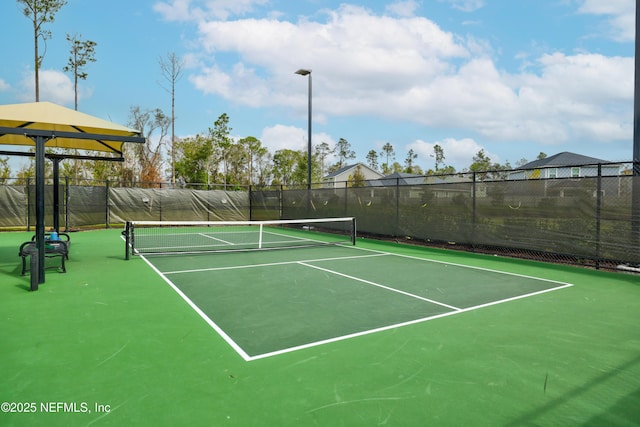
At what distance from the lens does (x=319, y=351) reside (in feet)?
12.4

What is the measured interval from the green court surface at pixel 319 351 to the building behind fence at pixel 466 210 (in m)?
1.71

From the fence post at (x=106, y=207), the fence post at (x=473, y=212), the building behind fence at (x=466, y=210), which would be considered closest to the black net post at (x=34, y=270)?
the building behind fence at (x=466, y=210)

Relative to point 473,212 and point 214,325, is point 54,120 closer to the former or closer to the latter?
point 214,325

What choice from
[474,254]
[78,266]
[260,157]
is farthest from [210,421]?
[260,157]

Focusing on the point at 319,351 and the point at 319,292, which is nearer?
the point at 319,351

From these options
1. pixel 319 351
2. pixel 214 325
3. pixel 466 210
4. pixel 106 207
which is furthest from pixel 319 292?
pixel 106 207

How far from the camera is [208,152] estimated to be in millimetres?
40625

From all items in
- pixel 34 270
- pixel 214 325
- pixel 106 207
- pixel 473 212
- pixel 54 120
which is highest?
pixel 54 120

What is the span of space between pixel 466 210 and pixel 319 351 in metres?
8.63

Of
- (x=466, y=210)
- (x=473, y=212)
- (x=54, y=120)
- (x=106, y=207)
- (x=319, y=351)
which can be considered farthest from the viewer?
(x=106, y=207)

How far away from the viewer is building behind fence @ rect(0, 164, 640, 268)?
8219 mm

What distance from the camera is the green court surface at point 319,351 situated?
2.75 m

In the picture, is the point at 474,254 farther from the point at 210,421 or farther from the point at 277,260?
the point at 210,421

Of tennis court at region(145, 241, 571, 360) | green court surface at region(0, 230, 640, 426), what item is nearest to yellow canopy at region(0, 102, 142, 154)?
green court surface at region(0, 230, 640, 426)
